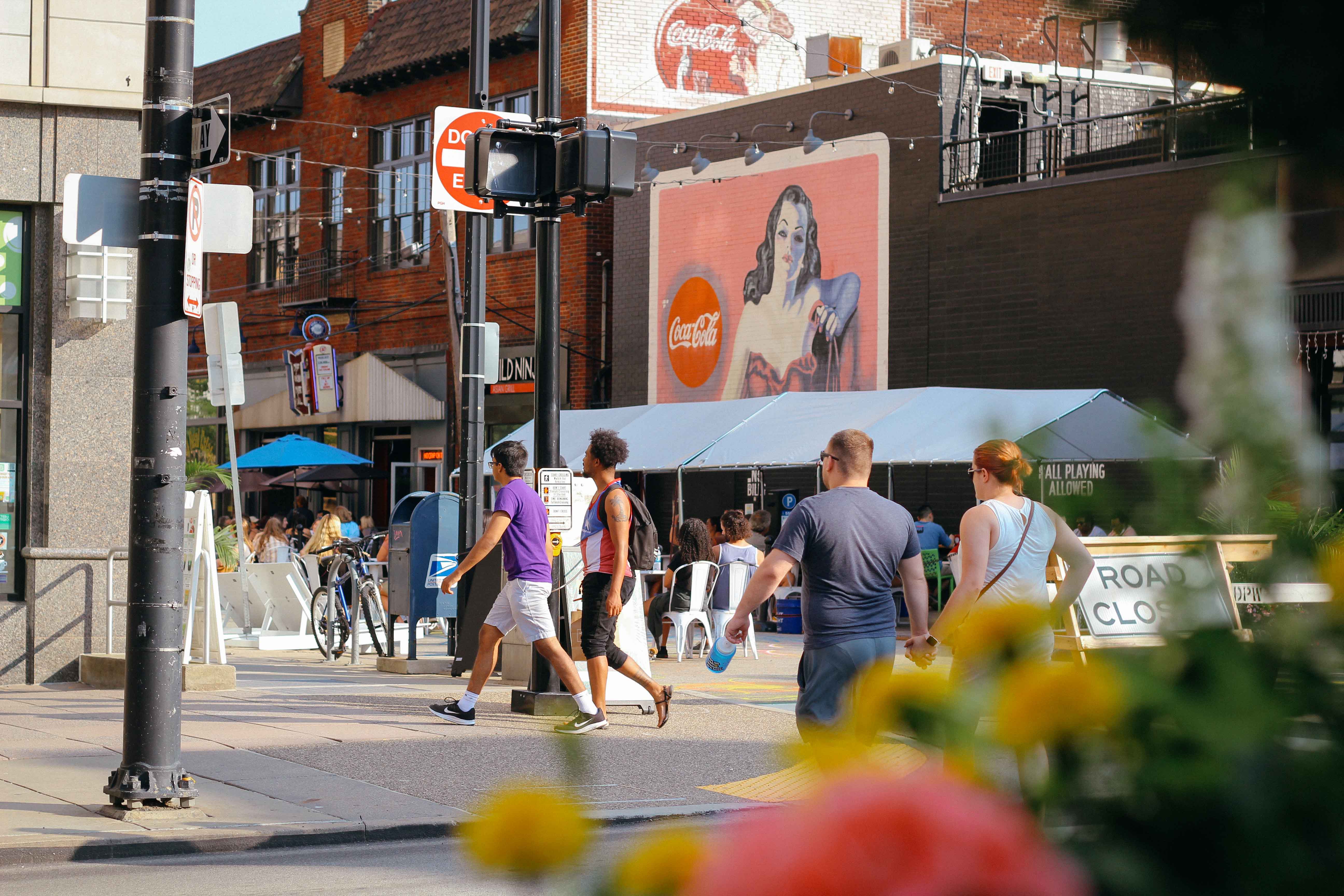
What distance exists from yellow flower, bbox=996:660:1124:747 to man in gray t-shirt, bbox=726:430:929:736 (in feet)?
19.1

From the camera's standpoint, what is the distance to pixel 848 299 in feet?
83.9

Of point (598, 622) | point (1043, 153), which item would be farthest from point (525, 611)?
point (1043, 153)

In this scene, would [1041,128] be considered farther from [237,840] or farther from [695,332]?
[237,840]

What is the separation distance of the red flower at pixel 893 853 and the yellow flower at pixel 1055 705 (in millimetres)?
51

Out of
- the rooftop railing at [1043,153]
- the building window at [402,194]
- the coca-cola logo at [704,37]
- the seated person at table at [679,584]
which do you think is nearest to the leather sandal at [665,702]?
the seated person at table at [679,584]

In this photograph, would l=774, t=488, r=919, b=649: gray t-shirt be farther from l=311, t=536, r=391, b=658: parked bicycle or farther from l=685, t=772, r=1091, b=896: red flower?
l=311, t=536, r=391, b=658: parked bicycle

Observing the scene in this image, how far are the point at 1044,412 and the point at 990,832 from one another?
507mm

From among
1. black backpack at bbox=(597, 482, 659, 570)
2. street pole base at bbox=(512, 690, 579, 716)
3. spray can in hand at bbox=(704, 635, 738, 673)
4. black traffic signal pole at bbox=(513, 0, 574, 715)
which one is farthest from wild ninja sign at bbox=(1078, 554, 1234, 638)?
black traffic signal pole at bbox=(513, 0, 574, 715)

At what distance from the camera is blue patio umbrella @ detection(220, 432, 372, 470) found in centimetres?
2800

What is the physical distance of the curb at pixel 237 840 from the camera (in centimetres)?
713

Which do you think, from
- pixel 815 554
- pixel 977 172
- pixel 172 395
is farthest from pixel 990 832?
pixel 977 172

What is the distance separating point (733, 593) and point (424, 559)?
3.66m

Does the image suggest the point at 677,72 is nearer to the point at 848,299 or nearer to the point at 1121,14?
the point at 848,299

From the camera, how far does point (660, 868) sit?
79 centimetres
